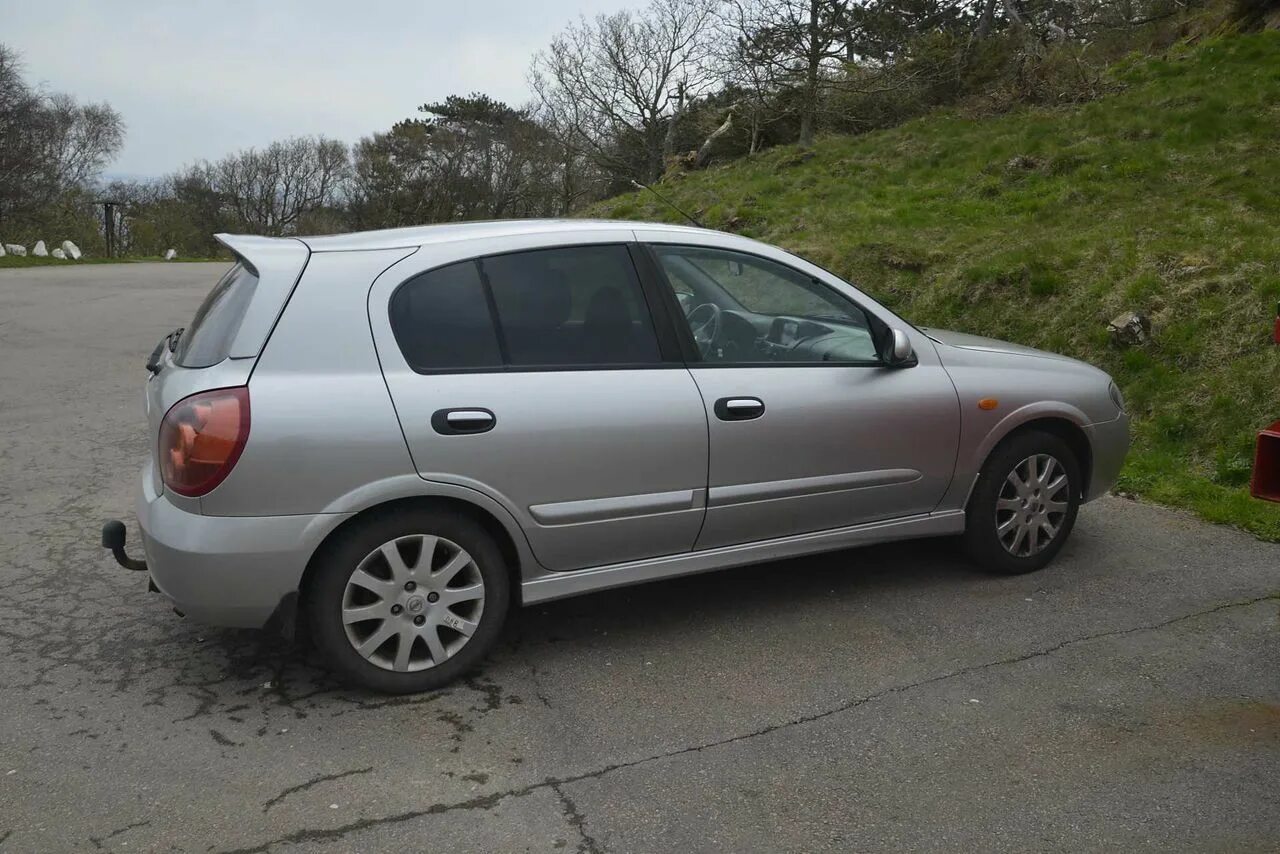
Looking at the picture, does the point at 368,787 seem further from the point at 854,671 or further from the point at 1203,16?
the point at 1203,16

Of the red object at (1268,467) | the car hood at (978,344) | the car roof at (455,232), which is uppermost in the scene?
the car roof at (455,232)

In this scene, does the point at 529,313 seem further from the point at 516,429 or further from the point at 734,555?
the point at 734,555

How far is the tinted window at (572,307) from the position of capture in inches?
159

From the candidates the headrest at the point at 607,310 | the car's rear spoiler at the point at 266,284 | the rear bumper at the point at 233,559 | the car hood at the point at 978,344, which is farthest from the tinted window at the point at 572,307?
the car hood at the point at 978,344

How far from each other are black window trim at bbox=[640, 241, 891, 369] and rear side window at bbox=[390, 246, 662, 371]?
104mm

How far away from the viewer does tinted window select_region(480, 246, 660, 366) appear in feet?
13.2

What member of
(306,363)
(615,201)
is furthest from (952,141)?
(306,363)

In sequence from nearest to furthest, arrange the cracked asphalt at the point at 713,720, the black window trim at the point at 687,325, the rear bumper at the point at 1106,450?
the cracked asphalt at the point at 713,720 → the black window trim at the point at 687,325 → the rear bumper at the point at 1106,450

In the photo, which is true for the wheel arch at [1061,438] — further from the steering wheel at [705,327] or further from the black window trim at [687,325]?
the steering wheel at [705,327]

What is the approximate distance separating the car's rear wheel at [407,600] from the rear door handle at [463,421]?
0.31 metres

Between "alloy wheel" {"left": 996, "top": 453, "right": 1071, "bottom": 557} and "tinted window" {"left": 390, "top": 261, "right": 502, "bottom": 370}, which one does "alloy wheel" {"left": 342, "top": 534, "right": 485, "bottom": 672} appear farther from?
"alloy wheel" {"left": 996, "top": 453, "right": 1071, "bottom": 557}

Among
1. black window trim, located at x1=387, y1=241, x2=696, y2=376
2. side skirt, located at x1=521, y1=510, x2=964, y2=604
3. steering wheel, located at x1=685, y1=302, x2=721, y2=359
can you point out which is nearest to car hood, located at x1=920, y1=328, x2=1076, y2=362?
side skirt, located at x1=521, y1=510, x2=964, y2=604

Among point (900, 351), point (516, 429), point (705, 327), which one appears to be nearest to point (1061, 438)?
point (900, 351)

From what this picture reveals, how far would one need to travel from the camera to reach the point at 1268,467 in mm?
3750
